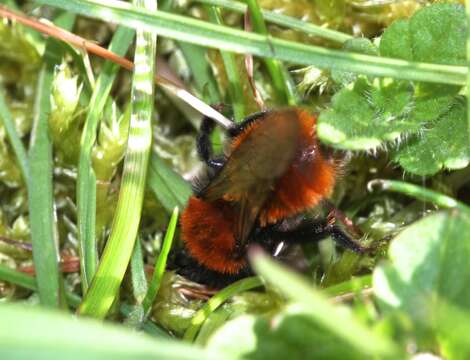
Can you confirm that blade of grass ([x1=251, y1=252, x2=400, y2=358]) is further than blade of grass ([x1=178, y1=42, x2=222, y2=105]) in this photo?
No

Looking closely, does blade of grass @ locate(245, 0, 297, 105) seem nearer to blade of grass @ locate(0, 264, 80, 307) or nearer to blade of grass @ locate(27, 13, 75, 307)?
blade of grass @ locate(27, 13, 75, 307)

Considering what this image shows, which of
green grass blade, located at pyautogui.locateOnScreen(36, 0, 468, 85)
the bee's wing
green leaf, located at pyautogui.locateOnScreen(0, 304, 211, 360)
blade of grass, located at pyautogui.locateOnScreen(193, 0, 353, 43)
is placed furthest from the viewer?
blade of grass, located at pyautogui.locateOnScreen(193, 0, 353, 43)

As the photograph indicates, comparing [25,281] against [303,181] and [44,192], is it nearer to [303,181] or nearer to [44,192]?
[44,192]

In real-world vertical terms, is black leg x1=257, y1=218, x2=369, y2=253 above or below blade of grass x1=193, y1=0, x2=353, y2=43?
below

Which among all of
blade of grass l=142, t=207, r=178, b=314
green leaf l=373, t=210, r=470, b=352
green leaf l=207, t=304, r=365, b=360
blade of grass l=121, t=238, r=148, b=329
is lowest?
blade of grass l=121, t=238, r=148, b=329

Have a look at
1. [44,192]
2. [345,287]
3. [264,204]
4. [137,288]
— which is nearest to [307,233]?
[264,204]

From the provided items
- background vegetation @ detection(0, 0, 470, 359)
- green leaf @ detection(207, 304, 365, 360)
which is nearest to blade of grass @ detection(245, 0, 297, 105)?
background vegetation @ detection(0, 0, 470, 359)

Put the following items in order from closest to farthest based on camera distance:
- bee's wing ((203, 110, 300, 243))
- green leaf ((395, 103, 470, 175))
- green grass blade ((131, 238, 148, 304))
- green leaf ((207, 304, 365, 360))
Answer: green leaf ((207, 304, 365, 360)) → bee's wing ((203, 110, 300, 243)) → green leaf ((395, 103, 470, 175)) → green grass blade ((131, 238, 148, 304))
